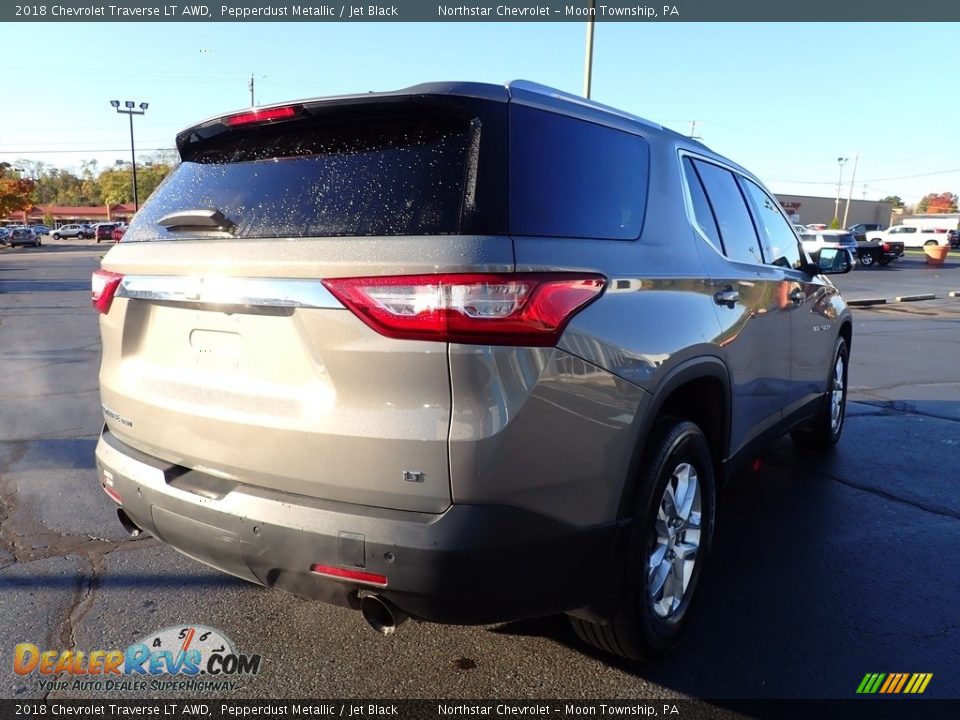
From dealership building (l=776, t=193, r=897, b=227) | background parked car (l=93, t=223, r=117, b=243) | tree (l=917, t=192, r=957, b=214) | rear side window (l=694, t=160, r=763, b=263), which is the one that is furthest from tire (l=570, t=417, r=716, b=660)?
tree (l=917, t=192, r=957, b=214)

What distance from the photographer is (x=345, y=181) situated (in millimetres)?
2197

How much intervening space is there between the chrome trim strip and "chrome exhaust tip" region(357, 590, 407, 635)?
2.72ft

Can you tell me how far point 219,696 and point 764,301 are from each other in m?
2.92

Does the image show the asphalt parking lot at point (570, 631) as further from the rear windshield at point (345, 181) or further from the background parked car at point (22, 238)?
the background parked car at point (22, 238)

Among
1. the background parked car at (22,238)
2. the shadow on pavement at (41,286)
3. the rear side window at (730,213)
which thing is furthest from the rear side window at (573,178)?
the background parked car at (22,238)

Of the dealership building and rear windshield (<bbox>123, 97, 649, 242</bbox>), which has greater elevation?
the dealership building

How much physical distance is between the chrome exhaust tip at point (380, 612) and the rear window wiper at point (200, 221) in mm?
1239

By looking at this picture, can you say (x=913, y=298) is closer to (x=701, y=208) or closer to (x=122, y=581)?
(x=701, y=208)

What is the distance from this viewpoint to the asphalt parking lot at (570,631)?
8.30ft

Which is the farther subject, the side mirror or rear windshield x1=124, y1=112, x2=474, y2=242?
the side mirror

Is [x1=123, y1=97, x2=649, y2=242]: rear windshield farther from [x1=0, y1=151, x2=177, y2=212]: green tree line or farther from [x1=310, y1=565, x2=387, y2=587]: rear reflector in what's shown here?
[x1=0, y1=151, x2=177, y2=212]: green tree line

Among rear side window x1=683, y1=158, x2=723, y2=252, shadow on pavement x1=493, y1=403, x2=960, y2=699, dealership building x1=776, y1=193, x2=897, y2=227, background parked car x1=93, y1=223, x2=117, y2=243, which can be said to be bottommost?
background parked car x1=93, y1=223, x2=117, y2=243

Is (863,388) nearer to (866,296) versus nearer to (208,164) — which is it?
(208,164)

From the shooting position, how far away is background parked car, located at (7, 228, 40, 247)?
56.7 m
